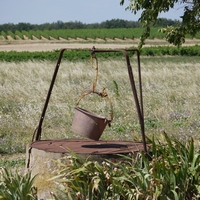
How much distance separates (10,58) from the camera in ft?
133

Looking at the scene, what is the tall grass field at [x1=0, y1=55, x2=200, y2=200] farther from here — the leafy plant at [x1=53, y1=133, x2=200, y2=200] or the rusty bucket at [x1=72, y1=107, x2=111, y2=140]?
the rusty bucket at [x1=72, y1=107, x2=111, y2=140]

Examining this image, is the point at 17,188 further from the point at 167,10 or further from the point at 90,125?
the point at 167,10

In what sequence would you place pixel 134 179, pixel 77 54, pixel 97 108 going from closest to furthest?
pixel 134 179, pixel 97 108, pixel 77 54

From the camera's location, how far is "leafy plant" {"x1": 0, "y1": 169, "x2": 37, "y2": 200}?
492 centimetres

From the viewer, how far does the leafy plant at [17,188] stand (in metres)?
4.92

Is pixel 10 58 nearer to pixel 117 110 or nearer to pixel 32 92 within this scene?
pixel 32 92

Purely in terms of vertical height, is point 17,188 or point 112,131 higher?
point 17,188

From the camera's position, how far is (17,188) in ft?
16.3

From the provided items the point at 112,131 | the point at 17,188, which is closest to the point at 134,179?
the point at 17,188

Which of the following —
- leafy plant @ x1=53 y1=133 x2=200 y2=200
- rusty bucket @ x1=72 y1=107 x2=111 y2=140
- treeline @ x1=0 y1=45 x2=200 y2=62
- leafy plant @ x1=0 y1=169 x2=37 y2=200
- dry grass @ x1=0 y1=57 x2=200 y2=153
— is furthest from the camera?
treeline @ x1=0 y1=45 x2=200 y2=62

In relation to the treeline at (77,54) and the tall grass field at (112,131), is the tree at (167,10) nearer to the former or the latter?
the tall grass field at (112,131)

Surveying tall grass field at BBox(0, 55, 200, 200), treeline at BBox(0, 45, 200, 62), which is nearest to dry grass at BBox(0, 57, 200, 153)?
tall grass field at BBox(0, 55, 200, 200)

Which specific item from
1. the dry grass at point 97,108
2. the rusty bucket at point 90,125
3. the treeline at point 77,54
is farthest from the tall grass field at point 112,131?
the treeline at point 77,54

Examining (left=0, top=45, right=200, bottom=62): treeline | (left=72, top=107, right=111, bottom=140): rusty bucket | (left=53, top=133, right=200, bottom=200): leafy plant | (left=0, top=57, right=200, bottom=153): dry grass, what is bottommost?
(left=0, top=45, right=200, bottom=62): treeline
